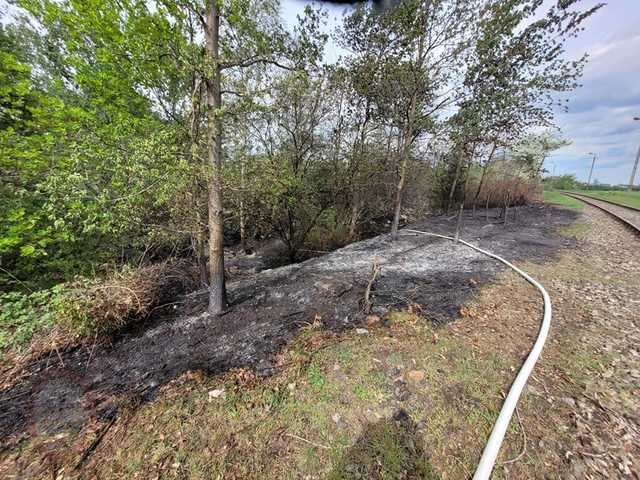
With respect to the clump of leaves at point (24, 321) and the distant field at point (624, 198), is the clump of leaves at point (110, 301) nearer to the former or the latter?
the clump of leaves at point (24, 321)

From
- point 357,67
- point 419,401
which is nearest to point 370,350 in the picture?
point 419,401

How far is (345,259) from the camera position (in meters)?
5.61

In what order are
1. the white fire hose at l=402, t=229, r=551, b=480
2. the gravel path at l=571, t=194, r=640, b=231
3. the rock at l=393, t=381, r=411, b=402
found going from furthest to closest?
the gravel path at l=571, t=194, r=640, b=231, the rock at l=393, t=381, r=411, b=402, the white fire hose at l=402, t=229, r=551, b=480

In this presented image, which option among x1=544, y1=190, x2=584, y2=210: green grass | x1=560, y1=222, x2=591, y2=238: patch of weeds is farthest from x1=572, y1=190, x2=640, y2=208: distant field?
x1=560, y1=222, x2=591, y2=238: patch of weeds

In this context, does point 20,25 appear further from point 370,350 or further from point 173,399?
point 370,350

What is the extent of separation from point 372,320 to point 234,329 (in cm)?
187

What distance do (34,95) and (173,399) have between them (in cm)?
761

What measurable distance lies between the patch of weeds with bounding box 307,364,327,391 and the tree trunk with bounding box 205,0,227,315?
6.06ft

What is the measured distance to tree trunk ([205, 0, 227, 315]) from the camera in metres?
2.54

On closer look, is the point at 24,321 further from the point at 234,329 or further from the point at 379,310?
the point at 379,310

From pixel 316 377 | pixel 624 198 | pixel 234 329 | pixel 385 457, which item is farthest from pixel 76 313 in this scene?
pixel 624 198

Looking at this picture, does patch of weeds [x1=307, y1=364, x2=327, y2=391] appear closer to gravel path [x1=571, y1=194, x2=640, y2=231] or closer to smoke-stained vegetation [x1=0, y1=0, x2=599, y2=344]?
smoke-stained vegetation [x1=0, y1=0, x2=599, y2=344]

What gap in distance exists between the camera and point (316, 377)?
Result: 83.1 inches

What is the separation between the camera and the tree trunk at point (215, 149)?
254 cm
